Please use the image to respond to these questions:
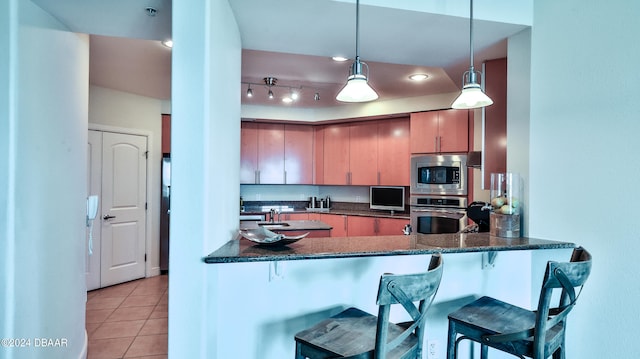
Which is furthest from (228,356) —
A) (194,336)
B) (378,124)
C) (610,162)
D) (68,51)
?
(378,124)

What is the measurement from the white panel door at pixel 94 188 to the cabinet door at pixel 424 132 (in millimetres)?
3997

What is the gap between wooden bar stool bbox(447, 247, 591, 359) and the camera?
1315 mm

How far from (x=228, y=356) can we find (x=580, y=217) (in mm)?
2146

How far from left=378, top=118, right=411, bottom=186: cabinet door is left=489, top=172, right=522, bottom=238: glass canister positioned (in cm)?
257

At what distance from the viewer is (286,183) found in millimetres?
5414

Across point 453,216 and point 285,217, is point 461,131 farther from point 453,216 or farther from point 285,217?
point 285,217

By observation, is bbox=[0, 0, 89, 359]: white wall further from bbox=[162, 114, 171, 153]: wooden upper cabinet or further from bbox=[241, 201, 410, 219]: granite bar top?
bbox=[241, 201, 410, 219]: granite bar top

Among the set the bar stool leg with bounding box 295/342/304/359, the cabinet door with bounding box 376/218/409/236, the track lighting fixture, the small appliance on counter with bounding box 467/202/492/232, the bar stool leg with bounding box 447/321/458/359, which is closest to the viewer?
the bar stool leg with bounding box 295/342/304/359

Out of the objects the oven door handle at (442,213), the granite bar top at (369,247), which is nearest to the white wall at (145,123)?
the granite bar top at (369,247)

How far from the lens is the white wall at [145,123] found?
410cm

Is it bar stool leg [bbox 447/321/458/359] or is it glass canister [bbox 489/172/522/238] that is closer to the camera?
bar stool leg [bbox 447/321/458/359]

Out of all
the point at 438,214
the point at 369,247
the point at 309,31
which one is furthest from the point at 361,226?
the point at 309,31

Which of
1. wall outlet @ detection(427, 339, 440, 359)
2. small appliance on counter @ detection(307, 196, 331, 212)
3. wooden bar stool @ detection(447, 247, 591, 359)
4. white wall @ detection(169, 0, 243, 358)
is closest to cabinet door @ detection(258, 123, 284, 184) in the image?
small appliance on counter @ detection(307, 196, 331, 212)

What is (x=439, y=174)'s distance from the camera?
416 centimetres
